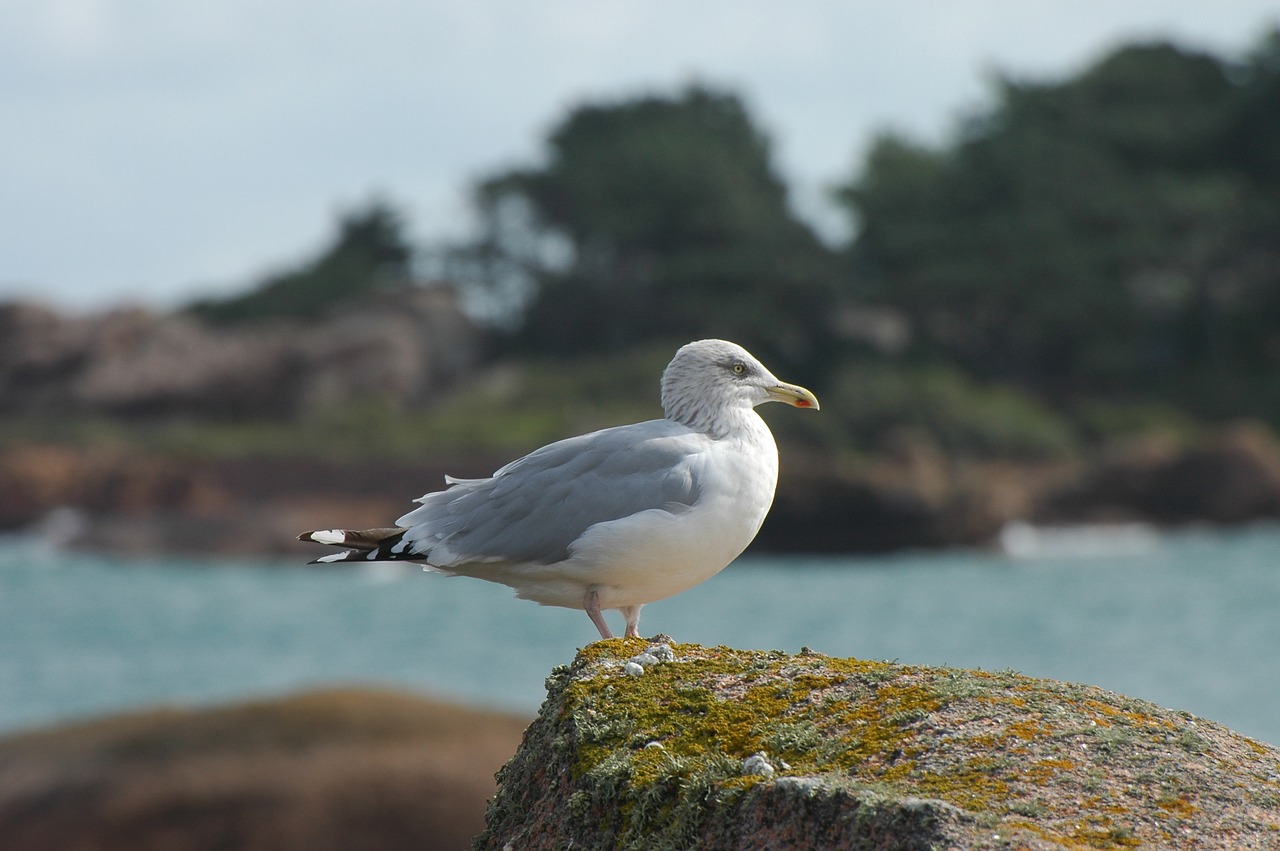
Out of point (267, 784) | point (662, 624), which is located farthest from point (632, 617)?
point (662, 624)

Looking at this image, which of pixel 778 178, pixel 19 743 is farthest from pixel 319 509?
pixel 19 743

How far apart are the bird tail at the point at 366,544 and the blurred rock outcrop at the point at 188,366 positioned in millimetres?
58432

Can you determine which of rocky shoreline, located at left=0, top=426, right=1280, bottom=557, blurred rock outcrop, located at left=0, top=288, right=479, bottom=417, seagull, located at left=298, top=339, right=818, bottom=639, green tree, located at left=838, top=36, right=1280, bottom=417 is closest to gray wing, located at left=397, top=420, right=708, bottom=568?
seagull, located at left=298, top=339, right=818, bottom=639

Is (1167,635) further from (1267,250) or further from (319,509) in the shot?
(1267,250)

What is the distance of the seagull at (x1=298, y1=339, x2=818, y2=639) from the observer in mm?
5605

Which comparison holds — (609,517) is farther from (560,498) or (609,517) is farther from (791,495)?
(791,495)

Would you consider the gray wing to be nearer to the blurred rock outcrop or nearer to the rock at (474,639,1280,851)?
the rock at (474,639,1280,851)

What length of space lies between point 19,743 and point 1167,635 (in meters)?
26.1

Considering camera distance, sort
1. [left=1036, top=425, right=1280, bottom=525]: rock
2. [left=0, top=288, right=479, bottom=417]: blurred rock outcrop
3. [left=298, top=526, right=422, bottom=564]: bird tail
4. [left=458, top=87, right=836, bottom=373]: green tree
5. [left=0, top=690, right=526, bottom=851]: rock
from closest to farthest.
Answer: [left=298, top=526, right=422, bottom=564]: bird tail
[left=0, top=690, right=526, bottom=851]: rock
[left=1036, top=425, right=1280, bottom=525]: rock
[left=0, top=288, right=479, bottom=417]: blurred rock outcrop
[left=458, top=87, right=836, bottom=373]: green tree

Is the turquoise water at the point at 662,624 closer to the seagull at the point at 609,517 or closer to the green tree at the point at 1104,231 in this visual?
the green tree at the point at 1104,231

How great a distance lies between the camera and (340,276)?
243ft

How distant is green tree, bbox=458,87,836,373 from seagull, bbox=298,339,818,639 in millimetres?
59723

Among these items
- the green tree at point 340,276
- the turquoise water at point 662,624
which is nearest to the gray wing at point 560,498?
the turquoise water at point 662,624

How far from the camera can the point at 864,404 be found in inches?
2237
